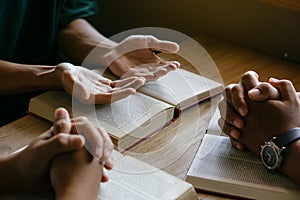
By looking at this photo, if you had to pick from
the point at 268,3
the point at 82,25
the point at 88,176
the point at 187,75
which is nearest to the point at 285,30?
the point at 268,3

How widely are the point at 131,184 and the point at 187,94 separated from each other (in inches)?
14.2

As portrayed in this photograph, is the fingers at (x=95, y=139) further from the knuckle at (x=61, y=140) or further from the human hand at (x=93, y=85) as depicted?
the human hand at (x=93, y=85)

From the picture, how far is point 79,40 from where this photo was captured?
1546 millimetres

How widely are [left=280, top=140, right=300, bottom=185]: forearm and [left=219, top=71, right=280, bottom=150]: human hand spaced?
0.10 m

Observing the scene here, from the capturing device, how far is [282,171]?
3.24 feet

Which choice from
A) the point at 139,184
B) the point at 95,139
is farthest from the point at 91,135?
the point at 139,184

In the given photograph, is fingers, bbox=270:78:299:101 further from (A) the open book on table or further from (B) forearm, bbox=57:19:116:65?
(B) forearm, bbox=57:19:116:65

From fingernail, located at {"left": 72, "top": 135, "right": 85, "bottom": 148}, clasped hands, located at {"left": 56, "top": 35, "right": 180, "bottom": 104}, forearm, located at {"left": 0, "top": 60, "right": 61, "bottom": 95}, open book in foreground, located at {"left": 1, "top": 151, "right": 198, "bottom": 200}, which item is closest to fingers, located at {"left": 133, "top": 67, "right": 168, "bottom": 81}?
clasped hands, located at {"left": 56, "top": 35, "right": 180, "bottom": 104}

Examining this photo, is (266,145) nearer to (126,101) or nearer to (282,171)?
(282,171)

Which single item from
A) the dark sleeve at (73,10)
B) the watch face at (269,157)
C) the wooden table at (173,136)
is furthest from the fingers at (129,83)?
the dark sleeve at (73,10)

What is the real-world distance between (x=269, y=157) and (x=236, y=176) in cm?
7

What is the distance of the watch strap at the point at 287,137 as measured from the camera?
0.99 metres

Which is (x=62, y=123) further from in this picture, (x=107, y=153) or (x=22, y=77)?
(x=22, y=77)

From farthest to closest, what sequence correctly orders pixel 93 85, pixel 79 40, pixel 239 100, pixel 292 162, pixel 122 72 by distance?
pixel 79 40 → pixel 122 72 → pixel 93 85 → pixel 239 100 → pixel 292 162
